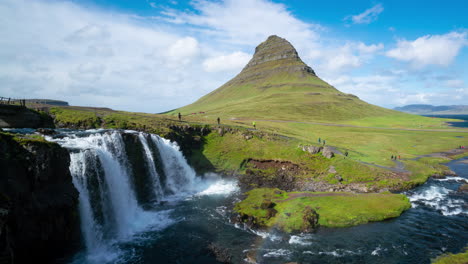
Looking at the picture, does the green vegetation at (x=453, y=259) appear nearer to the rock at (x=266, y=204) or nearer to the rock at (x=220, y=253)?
the rock at (x=266, y=204)

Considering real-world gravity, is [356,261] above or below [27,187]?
below

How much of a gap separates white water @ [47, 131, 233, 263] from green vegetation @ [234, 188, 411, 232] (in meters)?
11.0

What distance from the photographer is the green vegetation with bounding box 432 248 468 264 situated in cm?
2196

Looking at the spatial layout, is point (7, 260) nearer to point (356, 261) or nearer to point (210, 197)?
point (356, 261)

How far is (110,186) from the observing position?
3312cm

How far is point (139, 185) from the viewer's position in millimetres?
40906

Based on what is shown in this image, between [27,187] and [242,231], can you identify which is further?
[242,231]

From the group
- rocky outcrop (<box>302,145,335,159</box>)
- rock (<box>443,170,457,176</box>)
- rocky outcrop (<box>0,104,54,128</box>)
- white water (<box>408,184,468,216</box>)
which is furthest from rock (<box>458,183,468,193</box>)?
rocky outcrop (<box>0,104,54,128</box>)

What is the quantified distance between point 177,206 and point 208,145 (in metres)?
23.3

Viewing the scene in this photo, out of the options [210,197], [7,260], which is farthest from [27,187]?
[210,197]

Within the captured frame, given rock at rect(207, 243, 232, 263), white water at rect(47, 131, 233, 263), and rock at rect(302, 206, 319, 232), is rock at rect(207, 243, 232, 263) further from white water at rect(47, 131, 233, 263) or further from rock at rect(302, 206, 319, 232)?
rock at rect(302, 206, 319, 232)

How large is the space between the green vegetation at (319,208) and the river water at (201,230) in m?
1.25

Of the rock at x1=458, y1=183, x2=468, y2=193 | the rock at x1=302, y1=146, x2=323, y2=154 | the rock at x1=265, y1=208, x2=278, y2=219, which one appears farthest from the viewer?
the rock at x1=302, y1=146, x2=323, y2=154

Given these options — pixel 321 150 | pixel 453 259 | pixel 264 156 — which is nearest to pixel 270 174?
pixel 264 156
